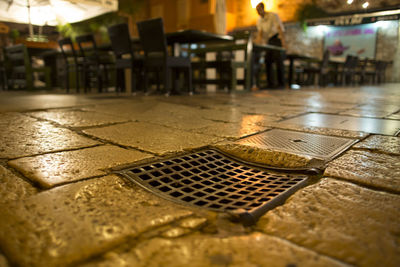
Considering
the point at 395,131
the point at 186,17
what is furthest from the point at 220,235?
the point at 186,17

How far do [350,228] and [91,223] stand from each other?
0.59m

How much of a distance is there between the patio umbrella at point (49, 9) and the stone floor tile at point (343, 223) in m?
6.76

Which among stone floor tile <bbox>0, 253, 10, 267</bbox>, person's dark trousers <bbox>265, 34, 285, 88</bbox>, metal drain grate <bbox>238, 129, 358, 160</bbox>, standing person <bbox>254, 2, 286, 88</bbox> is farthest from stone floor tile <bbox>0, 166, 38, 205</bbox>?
person's dark trousers <bbox>265, 34, 285, 88</bbox>

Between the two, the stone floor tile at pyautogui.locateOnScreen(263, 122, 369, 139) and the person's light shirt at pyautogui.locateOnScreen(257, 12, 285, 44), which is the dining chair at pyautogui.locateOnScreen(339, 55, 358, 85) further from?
the stone floor tile at pyautogui.locateOnScreen(263, 122, 369, 139)

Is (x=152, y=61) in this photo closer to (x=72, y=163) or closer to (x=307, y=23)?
(x=72, y=163)

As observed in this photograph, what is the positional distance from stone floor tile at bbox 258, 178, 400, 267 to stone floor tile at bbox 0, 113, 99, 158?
999mm

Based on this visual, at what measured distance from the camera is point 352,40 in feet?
45.5

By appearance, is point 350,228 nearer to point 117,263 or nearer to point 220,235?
point 220,235

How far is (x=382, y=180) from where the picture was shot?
90cm

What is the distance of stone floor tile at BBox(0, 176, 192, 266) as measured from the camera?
0.53 metres

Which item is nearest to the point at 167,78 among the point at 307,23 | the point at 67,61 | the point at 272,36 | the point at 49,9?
the point at 67,61

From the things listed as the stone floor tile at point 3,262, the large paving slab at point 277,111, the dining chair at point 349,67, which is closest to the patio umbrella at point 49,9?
the large paving slab at point 277,111

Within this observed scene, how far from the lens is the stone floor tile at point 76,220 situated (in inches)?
20.7

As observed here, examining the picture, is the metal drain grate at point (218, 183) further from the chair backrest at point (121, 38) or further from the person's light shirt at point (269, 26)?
the person's light shirt at point (269, 26)
